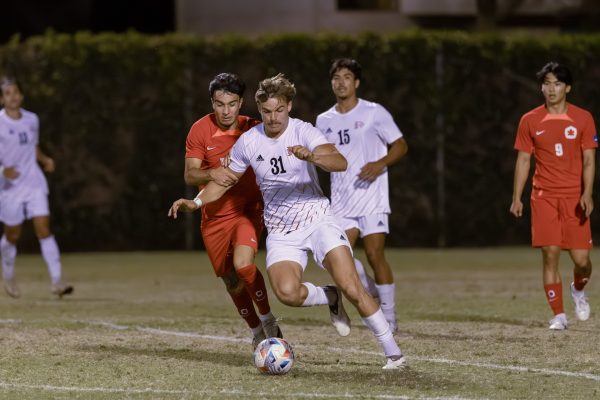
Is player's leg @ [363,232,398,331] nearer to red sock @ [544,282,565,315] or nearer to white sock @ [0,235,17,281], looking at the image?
red sock @ [544,282,565,315]

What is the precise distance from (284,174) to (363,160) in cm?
276

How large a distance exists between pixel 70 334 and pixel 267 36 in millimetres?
12034

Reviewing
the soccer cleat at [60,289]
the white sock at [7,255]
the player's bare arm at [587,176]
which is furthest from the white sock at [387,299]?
the white sock at [7,255]

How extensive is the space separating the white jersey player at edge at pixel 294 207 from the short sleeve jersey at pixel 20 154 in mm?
6484

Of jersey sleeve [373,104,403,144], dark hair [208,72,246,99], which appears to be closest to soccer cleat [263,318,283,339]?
dark hair [208,72,246,99]

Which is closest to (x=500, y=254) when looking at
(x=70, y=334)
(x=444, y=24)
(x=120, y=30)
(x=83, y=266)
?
(x=83, y=266)

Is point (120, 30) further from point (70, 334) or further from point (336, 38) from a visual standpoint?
point (70, 334)

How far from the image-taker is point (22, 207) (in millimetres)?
15531

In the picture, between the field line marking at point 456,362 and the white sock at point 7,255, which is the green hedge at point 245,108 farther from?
the field line marking at point 456,362

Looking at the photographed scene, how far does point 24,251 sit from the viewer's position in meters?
22.9

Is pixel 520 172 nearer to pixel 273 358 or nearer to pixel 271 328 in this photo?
pixel 271 328

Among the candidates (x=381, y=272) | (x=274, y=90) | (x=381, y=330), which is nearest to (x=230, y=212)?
(x=274, y=90)

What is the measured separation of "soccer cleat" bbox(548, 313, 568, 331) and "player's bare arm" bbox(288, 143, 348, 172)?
3229 mm

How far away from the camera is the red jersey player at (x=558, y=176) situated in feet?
38.1
